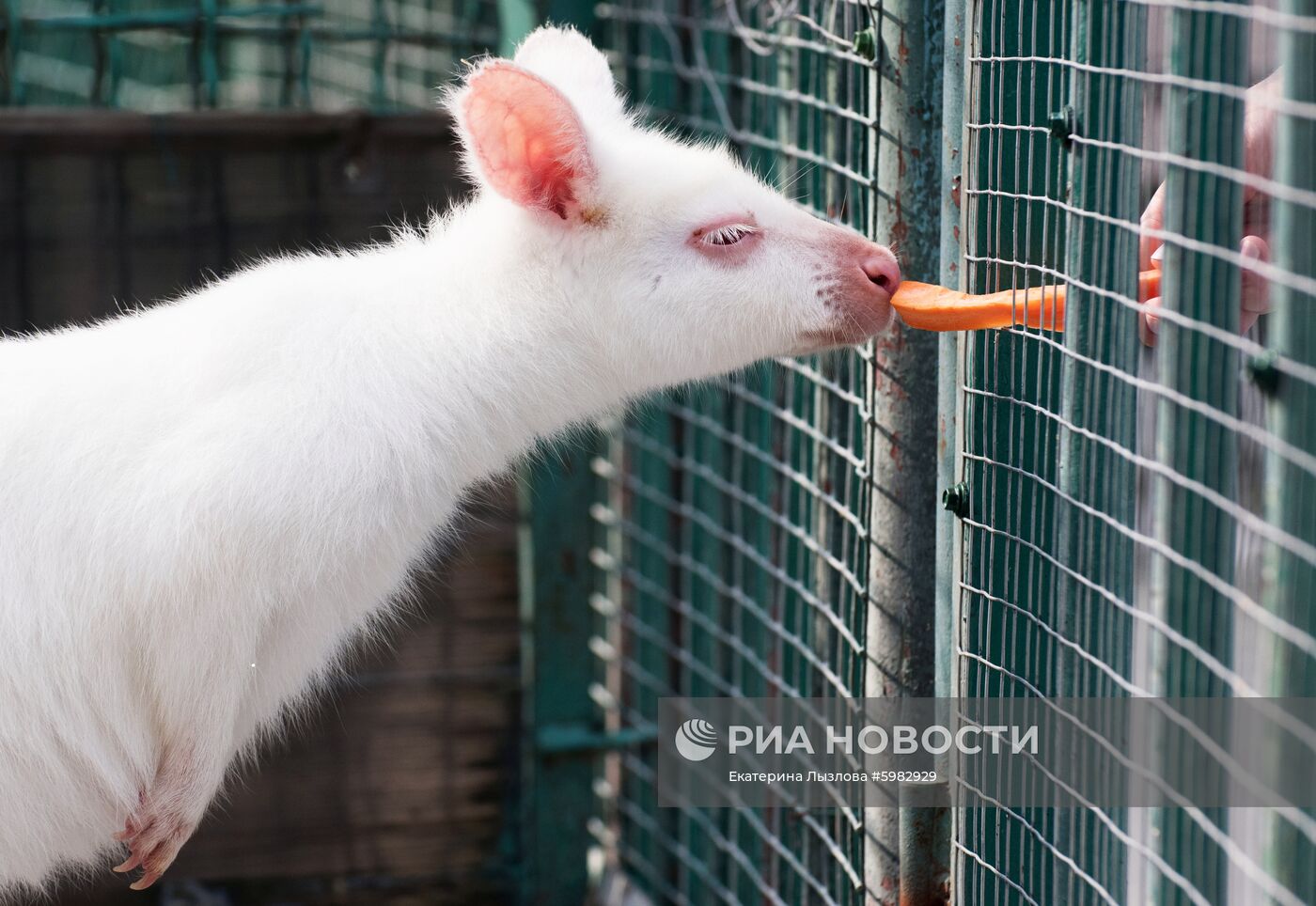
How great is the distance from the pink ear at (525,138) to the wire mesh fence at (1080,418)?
547 millimetres

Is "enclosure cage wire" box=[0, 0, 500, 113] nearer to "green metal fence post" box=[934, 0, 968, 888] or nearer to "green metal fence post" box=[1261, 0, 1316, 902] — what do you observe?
"green metal fence post" box=[934, 0, 968, 888]

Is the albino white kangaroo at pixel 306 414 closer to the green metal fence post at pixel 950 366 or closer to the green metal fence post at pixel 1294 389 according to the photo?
the green metal fence post at pixel 950 366

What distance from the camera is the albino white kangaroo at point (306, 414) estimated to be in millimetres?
2404

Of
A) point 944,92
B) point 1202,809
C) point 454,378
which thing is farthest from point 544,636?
point 1202,809

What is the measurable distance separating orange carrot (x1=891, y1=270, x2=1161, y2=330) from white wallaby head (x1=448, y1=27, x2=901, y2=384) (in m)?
0.12

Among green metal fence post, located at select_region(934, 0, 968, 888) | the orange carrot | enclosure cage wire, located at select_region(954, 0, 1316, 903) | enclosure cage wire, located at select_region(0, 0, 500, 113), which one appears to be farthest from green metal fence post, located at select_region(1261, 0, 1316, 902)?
enclosure cage wire, located at select_region(0, 0, 500, 113)

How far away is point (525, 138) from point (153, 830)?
54.6 inches

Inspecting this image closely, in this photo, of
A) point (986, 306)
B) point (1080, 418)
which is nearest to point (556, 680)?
point (986, 306)

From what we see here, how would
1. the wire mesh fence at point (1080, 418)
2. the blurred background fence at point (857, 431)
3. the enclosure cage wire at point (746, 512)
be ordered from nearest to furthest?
1. the wire mesh fence at point (1080, 418)
2. the blurred background fence at point (857, 431)
3. the enclosure cage wire at point (746, 512)

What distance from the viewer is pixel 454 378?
259cm

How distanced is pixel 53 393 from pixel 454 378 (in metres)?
0.68

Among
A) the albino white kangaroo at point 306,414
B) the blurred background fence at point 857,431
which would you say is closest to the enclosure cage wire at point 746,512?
the blurred background fence at point 857,431

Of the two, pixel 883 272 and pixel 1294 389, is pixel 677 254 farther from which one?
pixel 1294 389

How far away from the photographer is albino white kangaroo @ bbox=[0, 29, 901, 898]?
2404 mm
